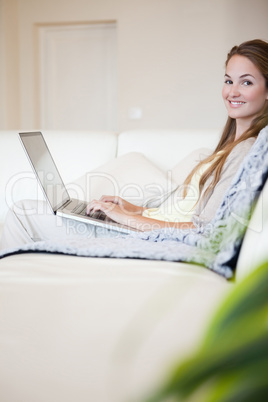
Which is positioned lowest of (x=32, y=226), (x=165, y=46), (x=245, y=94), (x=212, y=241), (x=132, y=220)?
(x=32, y=226)

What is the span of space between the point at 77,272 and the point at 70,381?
0.37 m

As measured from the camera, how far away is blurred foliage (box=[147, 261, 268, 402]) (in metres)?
0.21

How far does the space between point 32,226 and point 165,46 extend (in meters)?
4.23

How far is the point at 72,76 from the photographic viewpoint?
21.4ft

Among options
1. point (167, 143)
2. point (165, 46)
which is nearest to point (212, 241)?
point (167, 143)

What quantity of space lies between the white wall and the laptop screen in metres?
3.67

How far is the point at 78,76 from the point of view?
6.49 m

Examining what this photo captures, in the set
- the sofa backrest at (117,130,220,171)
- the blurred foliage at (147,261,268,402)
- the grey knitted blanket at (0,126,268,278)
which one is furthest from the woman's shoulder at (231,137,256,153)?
the blurred foliage at (147,261,268,402)

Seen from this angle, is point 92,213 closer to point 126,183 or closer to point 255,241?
point 126,183

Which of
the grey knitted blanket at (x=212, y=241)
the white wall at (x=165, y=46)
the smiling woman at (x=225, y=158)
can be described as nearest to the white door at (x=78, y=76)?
the white wall at (x=165, y=46)

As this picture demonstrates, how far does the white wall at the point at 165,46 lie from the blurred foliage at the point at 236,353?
578 centimetres

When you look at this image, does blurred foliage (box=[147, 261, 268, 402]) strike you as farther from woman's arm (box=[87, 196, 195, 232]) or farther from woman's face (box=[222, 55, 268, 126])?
woman's face (box=[222, 55, 268, 126])

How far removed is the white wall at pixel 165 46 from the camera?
5.86 m

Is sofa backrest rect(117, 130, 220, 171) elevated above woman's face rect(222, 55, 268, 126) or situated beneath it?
situated beneath
